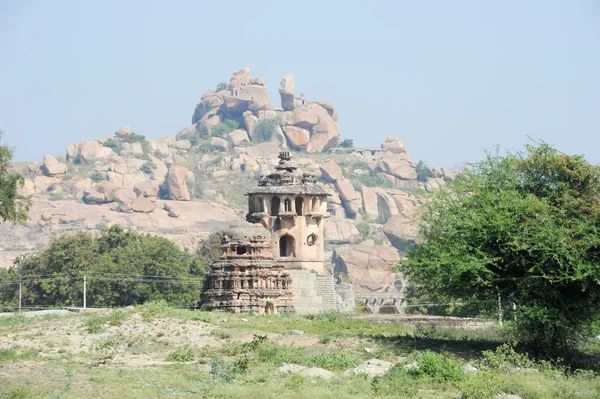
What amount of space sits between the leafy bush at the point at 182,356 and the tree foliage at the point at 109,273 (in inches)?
1728

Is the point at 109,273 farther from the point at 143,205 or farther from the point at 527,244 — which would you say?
the point at 143,205

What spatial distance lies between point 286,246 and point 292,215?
7.45 feet

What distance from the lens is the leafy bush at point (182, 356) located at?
32.2 metres

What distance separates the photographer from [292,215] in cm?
6269

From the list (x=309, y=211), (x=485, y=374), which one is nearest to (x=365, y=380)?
(x=485, y=374)

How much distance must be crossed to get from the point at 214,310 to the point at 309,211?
13487 millimetres

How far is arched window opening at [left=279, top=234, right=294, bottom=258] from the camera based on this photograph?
2509 inches

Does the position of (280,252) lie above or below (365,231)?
below

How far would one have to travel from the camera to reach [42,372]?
92.0 feet

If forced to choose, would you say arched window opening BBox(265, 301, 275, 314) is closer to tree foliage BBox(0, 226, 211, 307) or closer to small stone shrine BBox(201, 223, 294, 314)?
small stone shrine BBox(201, 223, 294, 314)

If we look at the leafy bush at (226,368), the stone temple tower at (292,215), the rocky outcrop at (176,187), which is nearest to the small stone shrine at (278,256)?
the stone temple tower at (292,215)

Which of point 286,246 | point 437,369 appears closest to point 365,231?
point 286,246

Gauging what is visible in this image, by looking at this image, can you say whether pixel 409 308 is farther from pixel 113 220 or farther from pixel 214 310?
pixel 113 220

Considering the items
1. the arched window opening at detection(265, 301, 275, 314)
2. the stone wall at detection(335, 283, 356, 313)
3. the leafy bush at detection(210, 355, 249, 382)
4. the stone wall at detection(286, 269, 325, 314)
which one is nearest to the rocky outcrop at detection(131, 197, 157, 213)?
the stone wall at detection(335, 283, 356, 313)
